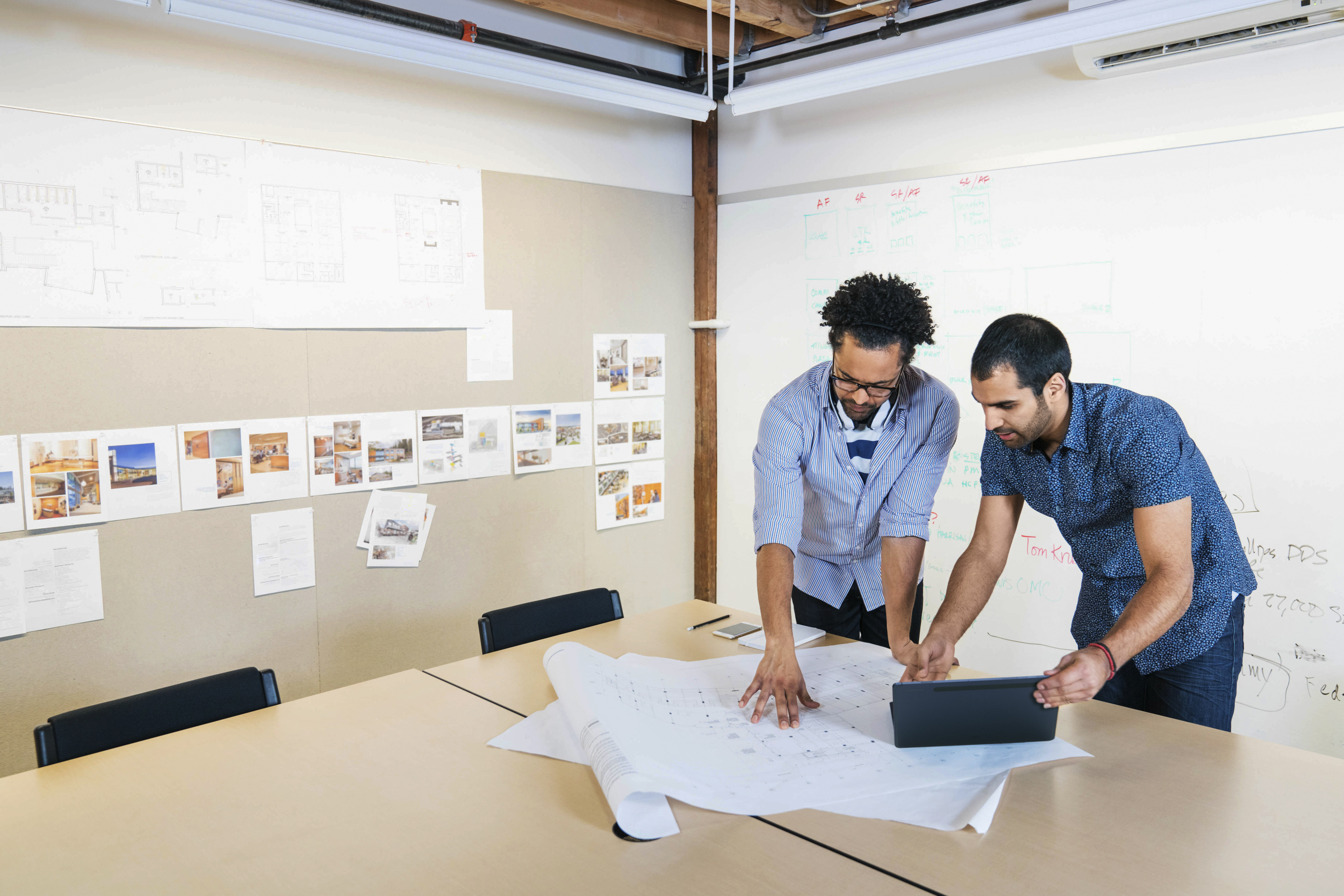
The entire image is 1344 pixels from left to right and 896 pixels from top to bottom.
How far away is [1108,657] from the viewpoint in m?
1.58

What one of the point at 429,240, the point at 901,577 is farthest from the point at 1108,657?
the point at 429,240

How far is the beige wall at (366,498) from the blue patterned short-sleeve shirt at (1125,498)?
7.16 feet

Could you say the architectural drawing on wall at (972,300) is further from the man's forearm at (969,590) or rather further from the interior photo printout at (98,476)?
the interior photo printout at (98,476)

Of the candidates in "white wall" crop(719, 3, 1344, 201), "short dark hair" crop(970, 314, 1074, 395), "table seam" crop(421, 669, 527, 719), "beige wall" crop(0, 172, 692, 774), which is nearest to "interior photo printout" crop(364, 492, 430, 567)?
"beige wall" crop(0, 172, 692, 774)

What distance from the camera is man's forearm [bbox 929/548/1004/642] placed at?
6.44 feet

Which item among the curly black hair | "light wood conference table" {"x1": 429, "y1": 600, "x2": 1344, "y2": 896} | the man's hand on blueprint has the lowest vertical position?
"light wood conference table" {"x1": 429, "y1": 600, "x2": 1344, "y2": 896}

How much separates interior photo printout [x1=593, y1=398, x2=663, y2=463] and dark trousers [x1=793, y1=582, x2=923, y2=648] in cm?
174

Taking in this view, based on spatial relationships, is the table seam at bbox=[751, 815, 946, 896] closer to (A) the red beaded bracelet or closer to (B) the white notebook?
(A) the red beaded bracelet

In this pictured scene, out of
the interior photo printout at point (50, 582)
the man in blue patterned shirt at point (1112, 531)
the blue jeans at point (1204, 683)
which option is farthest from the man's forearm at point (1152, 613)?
the interior photo printout at point (50, 582)

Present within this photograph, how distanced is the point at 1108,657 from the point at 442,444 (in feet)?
8.26

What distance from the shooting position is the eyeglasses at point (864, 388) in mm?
1979

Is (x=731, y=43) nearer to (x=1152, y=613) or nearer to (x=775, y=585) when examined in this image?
(x=775, y=585)

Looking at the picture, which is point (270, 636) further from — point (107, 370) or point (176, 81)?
point (176, 81)

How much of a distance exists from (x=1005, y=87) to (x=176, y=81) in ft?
9.06
